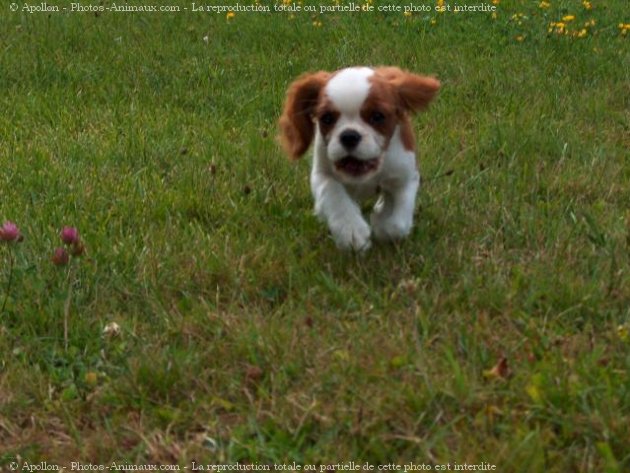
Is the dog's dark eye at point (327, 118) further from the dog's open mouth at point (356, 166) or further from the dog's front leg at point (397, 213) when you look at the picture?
the dog's front leg at point (397, 213)

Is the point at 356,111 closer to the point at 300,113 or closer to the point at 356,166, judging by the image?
the point at 356,166

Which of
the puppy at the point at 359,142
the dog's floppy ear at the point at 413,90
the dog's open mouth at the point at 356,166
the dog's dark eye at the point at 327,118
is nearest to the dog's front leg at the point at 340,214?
the puppy at the point at 359,142

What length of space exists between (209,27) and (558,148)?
3.03 m

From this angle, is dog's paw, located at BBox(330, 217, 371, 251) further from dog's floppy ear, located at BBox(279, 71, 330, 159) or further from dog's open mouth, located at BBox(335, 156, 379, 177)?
dog's floppy ear, located at BBox(279, 71, 330, 159)

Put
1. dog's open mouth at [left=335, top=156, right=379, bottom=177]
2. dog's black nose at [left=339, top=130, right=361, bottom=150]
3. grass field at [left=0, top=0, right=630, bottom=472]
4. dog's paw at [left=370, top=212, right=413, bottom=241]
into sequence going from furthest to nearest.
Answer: dog's paw at [left=370, top=212, right=413, bottom=241], dog's open mouth at [left=335, top=156, right=379, bottom=177], dog's black nose at [left=339, top=130, right=361, bottom=150], grass field at [left=0, top=0, right=630, bottom=472]

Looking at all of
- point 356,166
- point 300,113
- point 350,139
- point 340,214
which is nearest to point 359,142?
→ point 350,139

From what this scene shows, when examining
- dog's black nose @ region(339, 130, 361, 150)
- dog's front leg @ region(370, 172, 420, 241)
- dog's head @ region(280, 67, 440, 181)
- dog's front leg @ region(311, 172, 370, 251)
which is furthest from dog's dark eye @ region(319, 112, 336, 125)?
dog's front leg @ region(370, 172, 420, 241)

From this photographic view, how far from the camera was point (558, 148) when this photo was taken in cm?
448

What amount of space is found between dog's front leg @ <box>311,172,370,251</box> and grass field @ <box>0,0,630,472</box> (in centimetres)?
6

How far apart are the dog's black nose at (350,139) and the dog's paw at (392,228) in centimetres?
33

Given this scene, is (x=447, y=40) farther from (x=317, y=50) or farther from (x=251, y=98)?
(x=251, y=98)

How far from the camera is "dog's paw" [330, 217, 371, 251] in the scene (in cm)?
344

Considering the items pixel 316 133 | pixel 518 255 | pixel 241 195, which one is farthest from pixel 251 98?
pixel 518 255

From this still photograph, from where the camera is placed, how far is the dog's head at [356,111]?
3.30 metres
